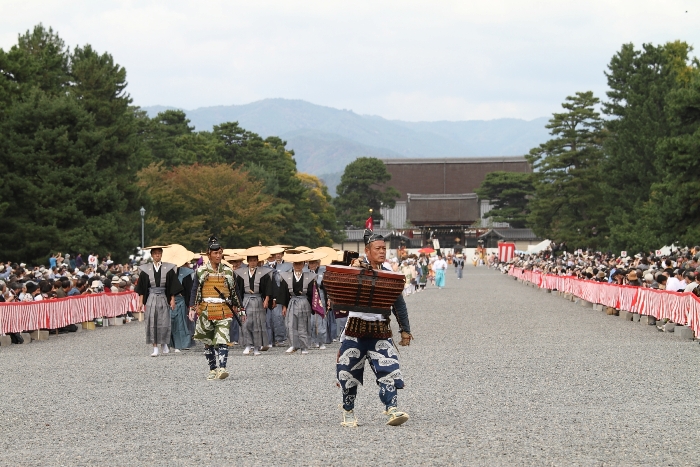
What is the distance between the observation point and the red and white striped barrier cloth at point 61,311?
714 inches

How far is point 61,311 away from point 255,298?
22.0 ft

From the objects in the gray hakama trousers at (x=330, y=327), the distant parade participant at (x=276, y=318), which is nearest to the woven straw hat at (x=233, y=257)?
the distant parade participant at (x=276, y=318)

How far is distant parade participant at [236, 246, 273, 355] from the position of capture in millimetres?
15219

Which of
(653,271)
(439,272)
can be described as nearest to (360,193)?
(439,272)

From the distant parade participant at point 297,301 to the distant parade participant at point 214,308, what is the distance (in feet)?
10.3

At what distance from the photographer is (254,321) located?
51.1 feet

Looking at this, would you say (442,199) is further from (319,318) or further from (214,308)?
(214,308)

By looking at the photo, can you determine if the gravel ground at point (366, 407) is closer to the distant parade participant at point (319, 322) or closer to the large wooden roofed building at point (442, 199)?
the distant parade participant at point (319, 322)

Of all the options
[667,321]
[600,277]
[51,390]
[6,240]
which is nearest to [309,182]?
[6,240]

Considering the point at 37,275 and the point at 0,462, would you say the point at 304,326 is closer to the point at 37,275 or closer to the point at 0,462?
the point at 0,462

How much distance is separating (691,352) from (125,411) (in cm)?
870

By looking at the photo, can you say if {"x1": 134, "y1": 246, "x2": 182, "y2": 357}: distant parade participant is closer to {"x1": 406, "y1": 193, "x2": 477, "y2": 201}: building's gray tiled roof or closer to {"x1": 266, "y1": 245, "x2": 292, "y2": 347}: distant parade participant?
{"x1": 266, "y1": 245, "x2": 292, "y2": 347}: distant parade participant

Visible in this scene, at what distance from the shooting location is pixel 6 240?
35125mm

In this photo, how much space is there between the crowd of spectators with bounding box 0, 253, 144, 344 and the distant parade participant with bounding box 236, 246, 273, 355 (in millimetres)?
5456
